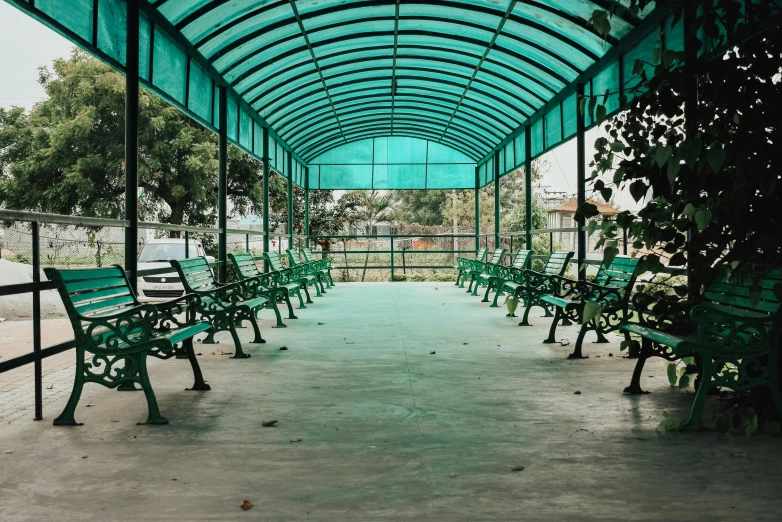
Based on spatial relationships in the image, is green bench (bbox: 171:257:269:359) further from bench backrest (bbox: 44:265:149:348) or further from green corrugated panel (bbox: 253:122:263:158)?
green corrugated panel (bbox: 253:122:263:158)

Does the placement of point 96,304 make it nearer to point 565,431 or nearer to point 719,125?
point 565,431

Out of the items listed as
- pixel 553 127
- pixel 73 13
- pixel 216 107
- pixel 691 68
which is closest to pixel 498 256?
pixel 553 127

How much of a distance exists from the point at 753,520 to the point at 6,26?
5616 centimetres

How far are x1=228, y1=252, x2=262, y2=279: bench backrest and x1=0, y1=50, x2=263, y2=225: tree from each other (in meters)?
20.1

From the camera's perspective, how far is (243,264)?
1077cm

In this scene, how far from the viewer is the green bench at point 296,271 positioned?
44.2 feet

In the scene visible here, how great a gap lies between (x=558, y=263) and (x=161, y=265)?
44.3 feet

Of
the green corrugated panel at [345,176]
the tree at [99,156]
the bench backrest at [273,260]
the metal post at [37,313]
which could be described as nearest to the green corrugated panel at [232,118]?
the bench backrest at [273,260]

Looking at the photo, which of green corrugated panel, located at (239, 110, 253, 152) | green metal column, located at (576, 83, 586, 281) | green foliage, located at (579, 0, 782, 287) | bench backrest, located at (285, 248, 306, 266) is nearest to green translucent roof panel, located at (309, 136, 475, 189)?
bench backrest, located at (285, 248, 306, 266)

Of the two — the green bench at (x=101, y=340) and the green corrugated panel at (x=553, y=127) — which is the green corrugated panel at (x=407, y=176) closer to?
the green corrugated panel at (x=553, y=127)

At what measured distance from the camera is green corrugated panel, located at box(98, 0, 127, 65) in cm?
682

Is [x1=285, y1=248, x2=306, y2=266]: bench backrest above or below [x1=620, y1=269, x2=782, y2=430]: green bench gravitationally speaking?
above

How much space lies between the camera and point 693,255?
15.8 ft

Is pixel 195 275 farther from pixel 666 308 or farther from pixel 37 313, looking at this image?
pixel 666 308
